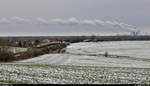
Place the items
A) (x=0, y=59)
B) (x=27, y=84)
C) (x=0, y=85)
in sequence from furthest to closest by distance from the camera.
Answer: (x=0, y=59), (x=27, y=84), (x=0, y=85)

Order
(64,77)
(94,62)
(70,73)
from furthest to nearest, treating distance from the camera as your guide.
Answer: (94,62) < (70,73) < (64,77)

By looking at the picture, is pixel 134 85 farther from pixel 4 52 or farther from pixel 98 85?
pixel 4 52

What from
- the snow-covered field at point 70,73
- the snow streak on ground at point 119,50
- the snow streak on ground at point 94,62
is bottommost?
the snow streak on ground at point 119,50

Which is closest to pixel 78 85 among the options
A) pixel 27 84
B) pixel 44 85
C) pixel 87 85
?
pixel 87 85

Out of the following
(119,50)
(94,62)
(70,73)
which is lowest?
(119,50)

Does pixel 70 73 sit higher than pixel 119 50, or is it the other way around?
pixel 70 73

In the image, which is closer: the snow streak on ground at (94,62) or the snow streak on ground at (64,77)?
the snow streak on ground at (64,77)

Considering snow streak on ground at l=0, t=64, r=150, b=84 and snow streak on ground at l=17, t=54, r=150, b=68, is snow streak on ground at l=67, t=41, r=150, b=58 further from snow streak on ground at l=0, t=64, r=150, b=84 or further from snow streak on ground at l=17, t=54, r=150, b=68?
snow streak on ground at l=0, t=64, r=150, b=84

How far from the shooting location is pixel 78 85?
9.46 metres

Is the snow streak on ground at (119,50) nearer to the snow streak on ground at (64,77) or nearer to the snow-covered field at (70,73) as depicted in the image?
the snow-covered field at (70,73)

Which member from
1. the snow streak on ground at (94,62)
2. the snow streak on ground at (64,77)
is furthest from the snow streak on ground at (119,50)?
the snow streak on ground at (64,77)

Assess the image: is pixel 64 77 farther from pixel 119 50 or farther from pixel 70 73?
pixel 119 50

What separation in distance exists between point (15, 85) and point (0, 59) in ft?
86.7

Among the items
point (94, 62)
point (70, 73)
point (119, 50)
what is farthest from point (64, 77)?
point (119, 50)
